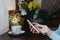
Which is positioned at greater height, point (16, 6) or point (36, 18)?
point (16, 6)

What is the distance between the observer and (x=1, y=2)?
135 cm

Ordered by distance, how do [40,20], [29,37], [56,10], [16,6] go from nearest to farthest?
[29,37], [40,20], [16,6], [56,10]

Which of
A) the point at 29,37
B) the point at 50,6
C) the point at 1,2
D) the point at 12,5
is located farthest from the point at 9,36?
the point at 50,6

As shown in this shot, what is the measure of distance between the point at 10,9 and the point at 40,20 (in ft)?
1.09

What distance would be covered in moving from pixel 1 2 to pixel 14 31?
290 mm

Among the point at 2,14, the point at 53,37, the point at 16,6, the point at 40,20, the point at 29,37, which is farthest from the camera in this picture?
the point at 16,6

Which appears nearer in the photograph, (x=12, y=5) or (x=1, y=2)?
(x=1, y=2)

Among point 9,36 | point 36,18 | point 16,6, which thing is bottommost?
point 9,36

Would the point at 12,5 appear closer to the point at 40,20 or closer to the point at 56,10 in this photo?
the point at 40,20

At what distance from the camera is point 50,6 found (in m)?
1.80

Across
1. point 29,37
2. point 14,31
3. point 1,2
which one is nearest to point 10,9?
point 1,2

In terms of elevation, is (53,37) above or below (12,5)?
below

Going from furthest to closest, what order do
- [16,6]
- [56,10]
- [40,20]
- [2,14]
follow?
[56,10] < [16,6] < [40,20] < [2,14]

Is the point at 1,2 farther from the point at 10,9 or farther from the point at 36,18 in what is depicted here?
the point at 36,18
